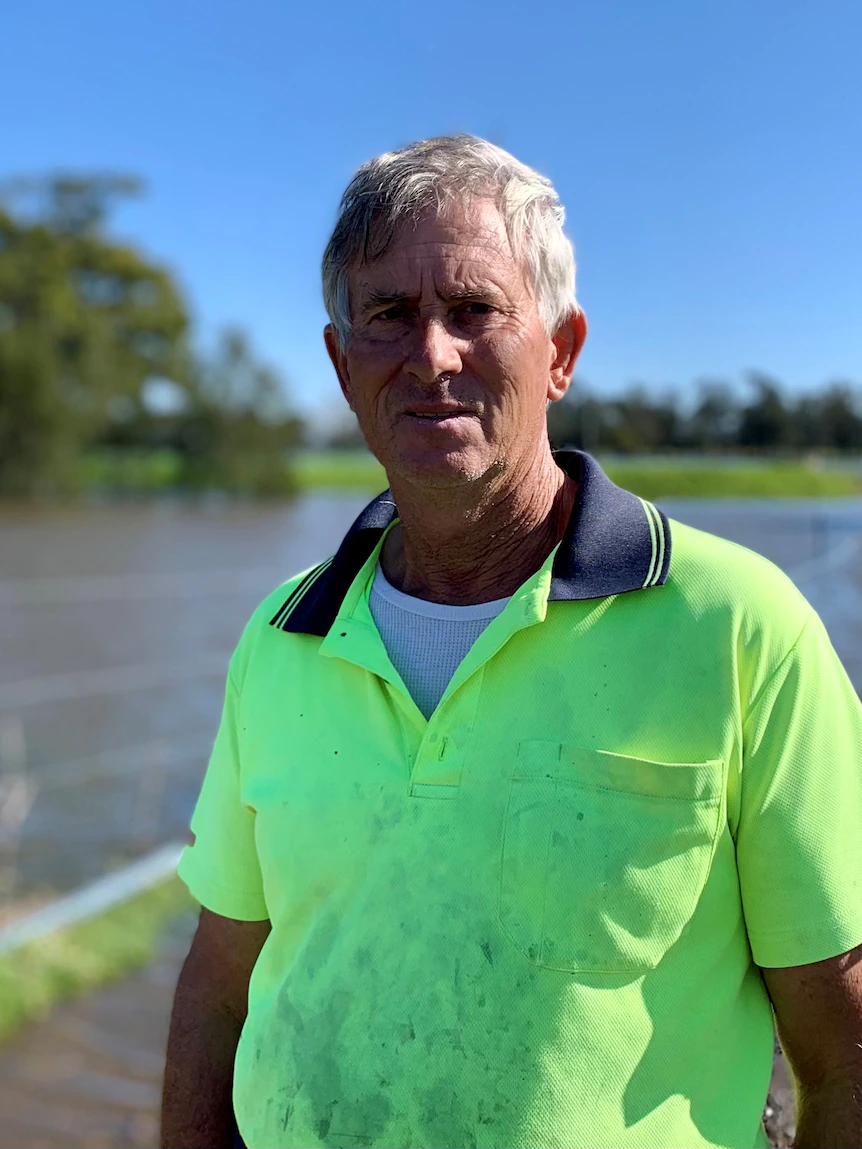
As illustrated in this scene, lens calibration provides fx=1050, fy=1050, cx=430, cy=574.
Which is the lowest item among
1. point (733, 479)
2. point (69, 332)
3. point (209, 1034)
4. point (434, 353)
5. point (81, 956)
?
point (81, 956)

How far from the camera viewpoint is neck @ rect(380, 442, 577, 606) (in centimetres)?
127

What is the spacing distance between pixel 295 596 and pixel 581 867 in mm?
558

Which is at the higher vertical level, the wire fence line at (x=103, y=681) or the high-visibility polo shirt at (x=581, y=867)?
the high-visibility polo shirt at (x=581, y=867)

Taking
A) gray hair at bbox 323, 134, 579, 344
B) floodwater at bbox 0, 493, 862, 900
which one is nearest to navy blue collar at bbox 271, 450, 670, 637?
gray hair at bbox 323, 134, 579, 344

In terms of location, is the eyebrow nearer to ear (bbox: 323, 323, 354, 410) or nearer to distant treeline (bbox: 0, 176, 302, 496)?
ear (bbox: 323, 323, 354, 410)

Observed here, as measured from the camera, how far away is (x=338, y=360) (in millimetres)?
1430

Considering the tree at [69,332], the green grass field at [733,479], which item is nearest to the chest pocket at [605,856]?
the green grass field at [733,479]

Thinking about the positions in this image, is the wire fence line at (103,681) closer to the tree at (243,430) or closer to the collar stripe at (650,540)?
the collar stripe at (650,540)

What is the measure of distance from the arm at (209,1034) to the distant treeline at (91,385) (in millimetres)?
32066

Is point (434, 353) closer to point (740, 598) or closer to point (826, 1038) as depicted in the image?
point (740, 598)

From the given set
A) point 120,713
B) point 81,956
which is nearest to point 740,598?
point 81,956

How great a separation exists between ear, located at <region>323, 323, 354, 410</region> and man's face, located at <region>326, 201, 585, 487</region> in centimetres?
15

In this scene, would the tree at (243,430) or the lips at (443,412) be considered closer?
the lips at (443,412)

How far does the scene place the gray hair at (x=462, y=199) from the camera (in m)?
1.22
